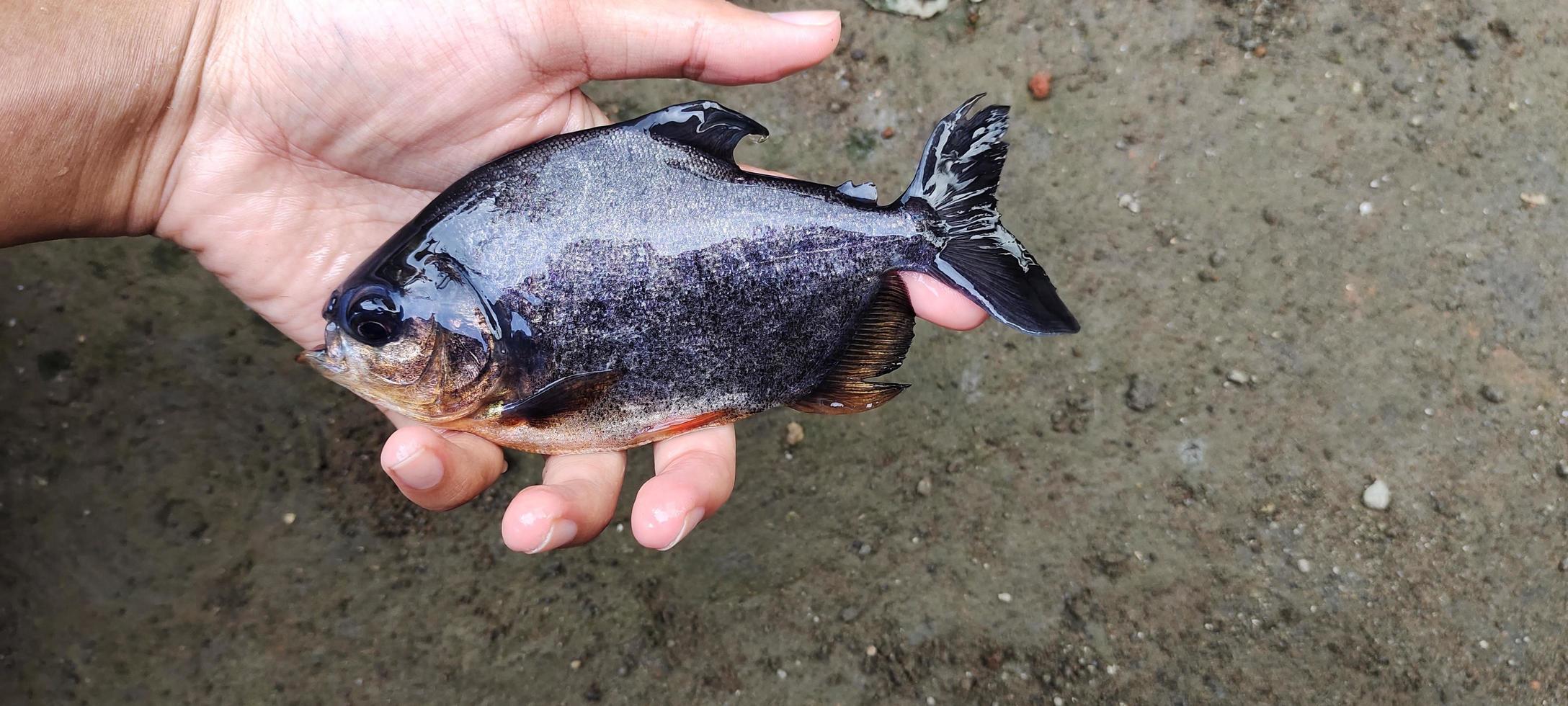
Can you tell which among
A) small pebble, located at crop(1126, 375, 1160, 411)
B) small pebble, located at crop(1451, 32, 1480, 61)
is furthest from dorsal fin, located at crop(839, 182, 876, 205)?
small pebble, located at crop(1451, 32, 1480, 61)

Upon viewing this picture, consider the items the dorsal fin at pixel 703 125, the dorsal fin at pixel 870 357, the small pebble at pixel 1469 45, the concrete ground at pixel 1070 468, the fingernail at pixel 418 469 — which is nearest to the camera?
the fingernail at pixel 418 469

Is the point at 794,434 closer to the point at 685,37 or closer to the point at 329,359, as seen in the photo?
the point at 685,37

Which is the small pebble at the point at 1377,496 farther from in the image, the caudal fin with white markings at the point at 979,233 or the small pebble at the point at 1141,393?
the caudal fin with white markings at the point at 979,233

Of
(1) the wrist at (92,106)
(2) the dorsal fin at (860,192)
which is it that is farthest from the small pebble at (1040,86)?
(1) the wrist at (92,106)

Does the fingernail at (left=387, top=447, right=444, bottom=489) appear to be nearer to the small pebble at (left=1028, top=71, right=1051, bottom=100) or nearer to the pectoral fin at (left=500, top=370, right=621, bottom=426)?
the pectoral fin at (left=500, top=370, right=621, bottom=426)

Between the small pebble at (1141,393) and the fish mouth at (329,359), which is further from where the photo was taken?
the small pebble at (1141,393)

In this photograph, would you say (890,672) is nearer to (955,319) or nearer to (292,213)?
(955,319)

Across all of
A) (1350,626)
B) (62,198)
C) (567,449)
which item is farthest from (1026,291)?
(62,198)
